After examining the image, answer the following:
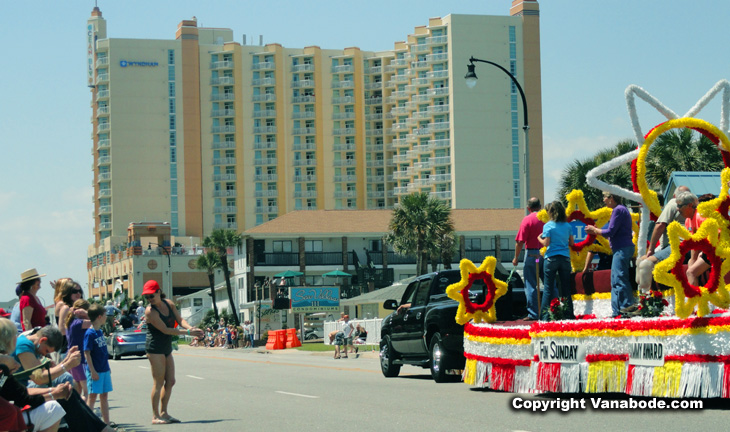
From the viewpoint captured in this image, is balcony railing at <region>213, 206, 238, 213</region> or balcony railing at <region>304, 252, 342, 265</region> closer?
balcony railing at <region>304, 252, 342, 265</region>

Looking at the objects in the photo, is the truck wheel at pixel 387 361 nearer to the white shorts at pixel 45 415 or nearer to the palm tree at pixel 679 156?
the white shorts at pixel 45 415

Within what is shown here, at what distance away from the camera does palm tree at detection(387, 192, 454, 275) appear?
71438 mm

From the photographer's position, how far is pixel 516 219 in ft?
310

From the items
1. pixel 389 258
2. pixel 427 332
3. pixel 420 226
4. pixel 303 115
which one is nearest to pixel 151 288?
pixel 427 332

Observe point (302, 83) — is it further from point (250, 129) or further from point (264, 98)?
point (250, 129)

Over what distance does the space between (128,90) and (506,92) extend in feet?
155

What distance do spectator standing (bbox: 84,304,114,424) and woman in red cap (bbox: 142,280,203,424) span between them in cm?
78

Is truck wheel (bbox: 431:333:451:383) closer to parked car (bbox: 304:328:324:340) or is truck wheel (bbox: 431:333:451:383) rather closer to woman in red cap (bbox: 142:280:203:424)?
woman in red cap (bbox: 142:280:203:424)

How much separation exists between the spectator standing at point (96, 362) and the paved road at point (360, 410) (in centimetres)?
59

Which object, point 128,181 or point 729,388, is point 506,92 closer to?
point 128,181

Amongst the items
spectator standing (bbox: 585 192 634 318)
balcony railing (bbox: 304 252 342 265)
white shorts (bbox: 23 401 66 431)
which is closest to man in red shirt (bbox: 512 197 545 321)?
spectator standing (bbox: 585 192 634 318)

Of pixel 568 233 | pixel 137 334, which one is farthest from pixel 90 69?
pixel 568 233

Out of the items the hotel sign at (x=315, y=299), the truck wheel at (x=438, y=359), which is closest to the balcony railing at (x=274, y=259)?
the hotel sign at (x=315, y=299)

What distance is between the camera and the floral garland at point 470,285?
1619 centimetres
